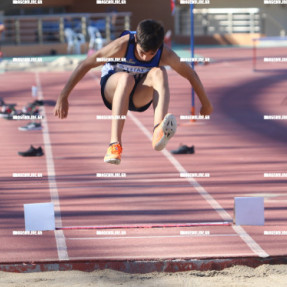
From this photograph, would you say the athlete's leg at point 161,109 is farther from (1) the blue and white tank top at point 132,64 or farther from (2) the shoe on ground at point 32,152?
(2) the shoe on ground at point 32,152

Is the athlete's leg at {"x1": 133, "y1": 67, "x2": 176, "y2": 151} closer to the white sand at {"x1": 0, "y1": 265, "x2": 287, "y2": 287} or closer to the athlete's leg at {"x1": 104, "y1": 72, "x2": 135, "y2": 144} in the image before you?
the athlete's leg at {"x1": 104, "y1": 72, "x2": 135, "y2": 144}

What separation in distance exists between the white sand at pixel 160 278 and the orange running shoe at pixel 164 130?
127 centimetres

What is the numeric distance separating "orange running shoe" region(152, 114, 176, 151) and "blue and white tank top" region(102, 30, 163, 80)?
0.43 meters

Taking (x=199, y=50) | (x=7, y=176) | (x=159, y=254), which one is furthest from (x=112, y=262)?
(x=199, y=50)

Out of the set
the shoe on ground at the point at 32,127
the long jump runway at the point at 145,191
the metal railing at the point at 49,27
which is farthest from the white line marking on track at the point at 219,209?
the metal railing at the point at 49,27

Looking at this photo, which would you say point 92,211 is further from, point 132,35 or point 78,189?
point 132,35

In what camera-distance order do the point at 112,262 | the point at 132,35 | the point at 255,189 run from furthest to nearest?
1. the point at 255,189
2. the point at 112,262
3. the point at 132,35

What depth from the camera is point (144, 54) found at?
5.69 meters

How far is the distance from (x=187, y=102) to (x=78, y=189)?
8.43 meters

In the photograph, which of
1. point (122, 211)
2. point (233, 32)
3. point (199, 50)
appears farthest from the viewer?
point (233, 32)

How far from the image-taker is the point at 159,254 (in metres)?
7.07

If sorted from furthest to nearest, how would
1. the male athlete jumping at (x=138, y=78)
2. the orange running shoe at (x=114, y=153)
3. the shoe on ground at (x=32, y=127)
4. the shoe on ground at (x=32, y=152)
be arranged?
the shoe on ground at (x=32, y=127), the shoe on ground at (x=32, y=152), the orange running shoe at (x=114, y=153), the male athlete jumping at (x=138, y=78)

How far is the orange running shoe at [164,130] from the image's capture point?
5648 mm

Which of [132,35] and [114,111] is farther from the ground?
[132,35]
